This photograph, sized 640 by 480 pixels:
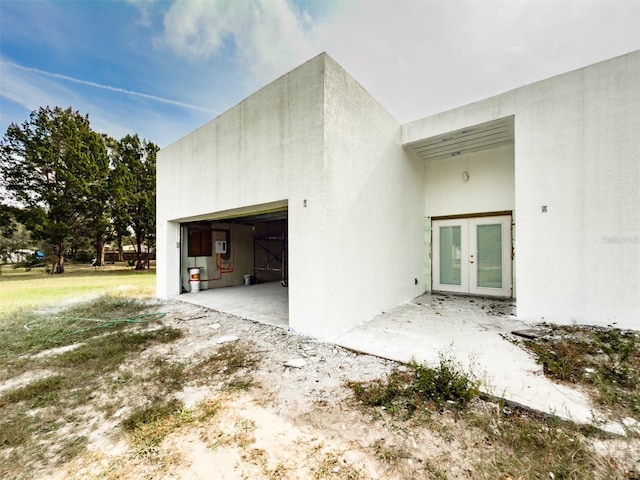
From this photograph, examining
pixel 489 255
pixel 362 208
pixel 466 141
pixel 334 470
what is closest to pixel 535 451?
pixel 334 470

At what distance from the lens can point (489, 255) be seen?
635cm

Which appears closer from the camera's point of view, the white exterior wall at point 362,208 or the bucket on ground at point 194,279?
the white exterior wall at point 362,208

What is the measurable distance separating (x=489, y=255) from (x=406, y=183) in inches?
112

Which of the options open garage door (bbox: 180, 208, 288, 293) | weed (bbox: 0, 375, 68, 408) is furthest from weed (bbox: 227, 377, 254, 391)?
open garage door (bbox: 180, 208, 288, 293)

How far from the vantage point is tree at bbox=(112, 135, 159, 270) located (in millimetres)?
15867

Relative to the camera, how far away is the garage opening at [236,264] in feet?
21.1

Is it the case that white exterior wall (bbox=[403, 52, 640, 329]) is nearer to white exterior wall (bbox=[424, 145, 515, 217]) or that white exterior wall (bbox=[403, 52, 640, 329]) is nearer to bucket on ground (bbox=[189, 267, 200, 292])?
white exterior wall (bbox=[424, 145, 515, 217])

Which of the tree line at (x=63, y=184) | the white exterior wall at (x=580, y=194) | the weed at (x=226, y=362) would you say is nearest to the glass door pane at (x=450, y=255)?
the white exterior wall at (x=580, y=194)

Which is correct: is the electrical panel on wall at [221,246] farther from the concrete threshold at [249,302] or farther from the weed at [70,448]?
the weed at [70,448]

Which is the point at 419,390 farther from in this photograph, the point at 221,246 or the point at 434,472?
the point at 221,246

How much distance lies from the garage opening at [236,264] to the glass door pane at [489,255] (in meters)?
5.11

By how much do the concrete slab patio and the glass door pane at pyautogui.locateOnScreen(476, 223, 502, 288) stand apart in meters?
0.58

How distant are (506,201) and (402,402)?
5860mm

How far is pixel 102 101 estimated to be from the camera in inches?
431
